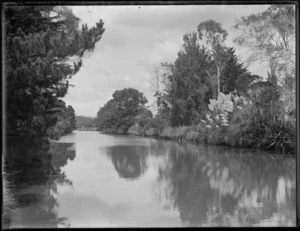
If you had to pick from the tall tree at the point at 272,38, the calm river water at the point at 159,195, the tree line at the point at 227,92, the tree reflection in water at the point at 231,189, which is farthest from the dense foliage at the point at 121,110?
the calm river water at the point at 159,195

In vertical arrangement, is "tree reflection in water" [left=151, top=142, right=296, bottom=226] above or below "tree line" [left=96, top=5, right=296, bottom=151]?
below

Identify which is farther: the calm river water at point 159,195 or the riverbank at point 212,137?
the riverbank at point 212,137

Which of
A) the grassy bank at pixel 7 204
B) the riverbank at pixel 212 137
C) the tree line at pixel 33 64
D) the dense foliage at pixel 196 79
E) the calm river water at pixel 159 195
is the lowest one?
the calm river water at pixel 159 195

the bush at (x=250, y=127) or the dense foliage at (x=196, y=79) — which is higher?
the dense foliage at (x=196, y=79)

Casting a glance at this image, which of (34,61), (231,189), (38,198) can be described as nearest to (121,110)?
(231,189)

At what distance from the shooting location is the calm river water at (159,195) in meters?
3.59

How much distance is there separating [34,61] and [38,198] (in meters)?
1.52

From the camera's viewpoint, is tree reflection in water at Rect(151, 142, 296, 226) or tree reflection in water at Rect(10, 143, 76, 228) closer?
tree reflection in water at Rect(10, 143, 76, 228)

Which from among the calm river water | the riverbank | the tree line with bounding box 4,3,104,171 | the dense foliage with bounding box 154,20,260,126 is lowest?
the calm river water

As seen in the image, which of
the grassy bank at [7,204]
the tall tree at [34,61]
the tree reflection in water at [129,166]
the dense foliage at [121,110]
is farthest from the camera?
the dense foliage at [121,110]

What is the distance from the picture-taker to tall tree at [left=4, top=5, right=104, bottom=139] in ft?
13.1

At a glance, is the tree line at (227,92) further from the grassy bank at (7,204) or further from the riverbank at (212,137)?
the grassy bank at (7,204)

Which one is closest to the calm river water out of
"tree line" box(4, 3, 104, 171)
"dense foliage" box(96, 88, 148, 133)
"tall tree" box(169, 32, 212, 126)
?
"tree line" box(4, 3, 104, 171)

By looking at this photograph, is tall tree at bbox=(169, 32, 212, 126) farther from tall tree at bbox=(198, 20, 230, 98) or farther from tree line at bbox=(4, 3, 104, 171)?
tree line at bbox=(4, 3, 104, 171)
